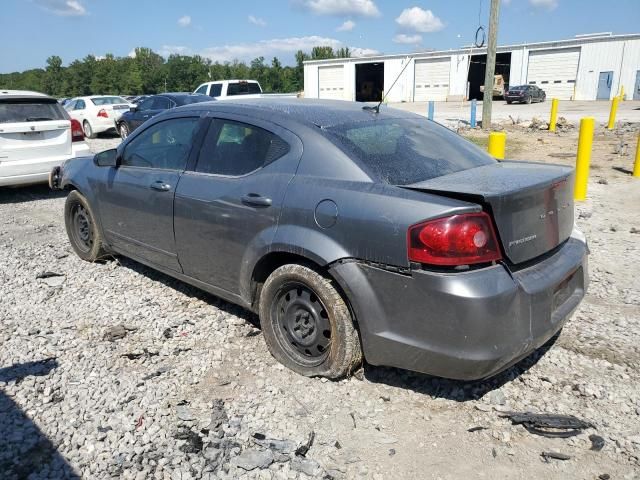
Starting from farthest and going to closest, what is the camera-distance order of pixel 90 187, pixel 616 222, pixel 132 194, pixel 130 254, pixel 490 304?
pixel 616 222 < pixel 90 187 < pixel 130 254 < pixel 132 194 < pixel 490 304

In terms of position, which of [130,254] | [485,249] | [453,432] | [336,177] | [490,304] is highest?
[336,177]

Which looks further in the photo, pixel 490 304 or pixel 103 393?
pixel 103 393

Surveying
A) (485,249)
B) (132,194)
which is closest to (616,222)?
(485,249)

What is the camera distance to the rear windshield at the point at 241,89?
64.8ft

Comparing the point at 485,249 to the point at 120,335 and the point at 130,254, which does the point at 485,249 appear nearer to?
the point at 120,335

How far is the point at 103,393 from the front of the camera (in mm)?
3117

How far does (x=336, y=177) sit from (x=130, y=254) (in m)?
2.52

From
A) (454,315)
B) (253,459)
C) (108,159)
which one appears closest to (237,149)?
(108,159)

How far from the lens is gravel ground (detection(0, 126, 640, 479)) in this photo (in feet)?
8.30

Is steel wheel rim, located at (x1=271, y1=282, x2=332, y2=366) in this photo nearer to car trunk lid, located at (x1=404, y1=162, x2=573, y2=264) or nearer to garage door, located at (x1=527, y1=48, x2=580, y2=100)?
car trunk lid, located at (x1=404, y1=162, x2=573, y2=264)

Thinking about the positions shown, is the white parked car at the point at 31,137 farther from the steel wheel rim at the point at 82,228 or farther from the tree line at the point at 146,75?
the tree line at the point at 146,75

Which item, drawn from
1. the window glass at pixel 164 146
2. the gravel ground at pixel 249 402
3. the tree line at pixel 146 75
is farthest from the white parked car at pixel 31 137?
the tree line at pixel 146 75

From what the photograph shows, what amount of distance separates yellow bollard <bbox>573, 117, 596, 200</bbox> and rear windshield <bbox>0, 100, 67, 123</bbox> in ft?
27.2

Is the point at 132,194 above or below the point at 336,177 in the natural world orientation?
below
